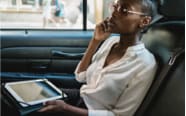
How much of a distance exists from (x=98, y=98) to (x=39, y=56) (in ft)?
3.37

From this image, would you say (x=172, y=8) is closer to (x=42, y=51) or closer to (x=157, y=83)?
(x=157, y=83)

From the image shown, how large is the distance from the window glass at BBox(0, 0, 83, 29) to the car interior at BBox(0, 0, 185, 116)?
0.21 feet

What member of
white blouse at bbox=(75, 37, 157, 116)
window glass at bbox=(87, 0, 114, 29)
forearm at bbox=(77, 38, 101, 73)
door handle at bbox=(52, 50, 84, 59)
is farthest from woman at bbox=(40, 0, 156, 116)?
window glass at bbox=(87, 0, 114, 29)

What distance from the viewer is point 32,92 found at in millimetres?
1475

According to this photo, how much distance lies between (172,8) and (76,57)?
2.87 ft

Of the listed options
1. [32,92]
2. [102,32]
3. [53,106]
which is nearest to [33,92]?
[32,92]

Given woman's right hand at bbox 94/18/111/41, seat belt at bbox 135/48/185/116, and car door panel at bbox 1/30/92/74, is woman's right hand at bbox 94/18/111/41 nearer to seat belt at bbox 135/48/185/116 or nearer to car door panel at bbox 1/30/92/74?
seat belt at bbox 135/48/185/116

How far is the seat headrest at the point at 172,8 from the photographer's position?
161cm

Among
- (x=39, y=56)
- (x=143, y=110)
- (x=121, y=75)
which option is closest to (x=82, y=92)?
(x=121, y=75)

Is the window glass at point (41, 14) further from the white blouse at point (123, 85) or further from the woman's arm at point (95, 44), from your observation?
the white blouse at point (123, 85)

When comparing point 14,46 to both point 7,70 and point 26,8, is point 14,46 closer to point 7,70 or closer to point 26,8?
point 7,70

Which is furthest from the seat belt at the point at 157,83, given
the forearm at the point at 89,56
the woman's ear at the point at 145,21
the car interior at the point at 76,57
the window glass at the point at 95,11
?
the window glass at the point at 95,11

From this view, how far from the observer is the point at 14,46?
2.44 meters

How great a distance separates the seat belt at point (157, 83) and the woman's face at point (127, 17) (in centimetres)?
23
